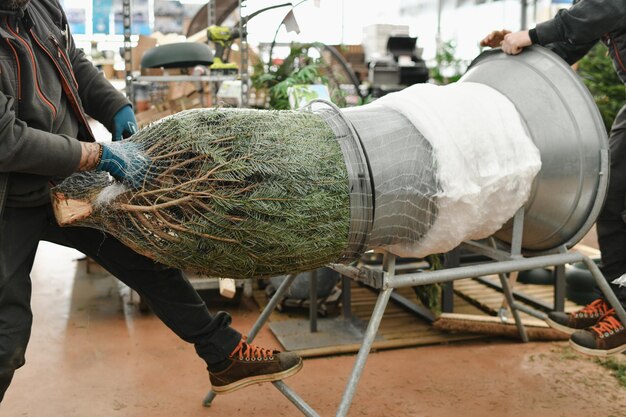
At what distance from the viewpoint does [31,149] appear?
144cm

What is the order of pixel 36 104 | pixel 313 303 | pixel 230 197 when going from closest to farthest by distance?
pixel 230 197, pixel 36 104, pixel 313 303

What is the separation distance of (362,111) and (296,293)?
169 cm

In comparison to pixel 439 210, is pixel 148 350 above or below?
below

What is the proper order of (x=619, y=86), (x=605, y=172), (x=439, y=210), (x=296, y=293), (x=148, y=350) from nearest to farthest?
(x=439, y=210), (x=605, y=172), (x=148, y=350), (x=296, y=293), (x=619, y=86)

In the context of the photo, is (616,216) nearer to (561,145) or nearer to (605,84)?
(561,145)

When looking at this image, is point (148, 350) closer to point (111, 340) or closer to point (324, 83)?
point (111, 340)

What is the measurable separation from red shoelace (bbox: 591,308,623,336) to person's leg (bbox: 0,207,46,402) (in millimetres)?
1755

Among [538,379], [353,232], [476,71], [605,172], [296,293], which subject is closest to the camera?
[353,232]

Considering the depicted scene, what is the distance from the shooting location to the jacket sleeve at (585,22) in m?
1.87

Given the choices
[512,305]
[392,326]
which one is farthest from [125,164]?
[392,326]

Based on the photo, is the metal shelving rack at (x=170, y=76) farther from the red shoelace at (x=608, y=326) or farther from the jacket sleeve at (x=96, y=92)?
the red shoelace at (x=608, y=326)

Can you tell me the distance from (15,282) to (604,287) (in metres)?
1.65

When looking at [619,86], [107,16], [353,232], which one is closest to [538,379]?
[353,232]

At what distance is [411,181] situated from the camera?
1627 mm
